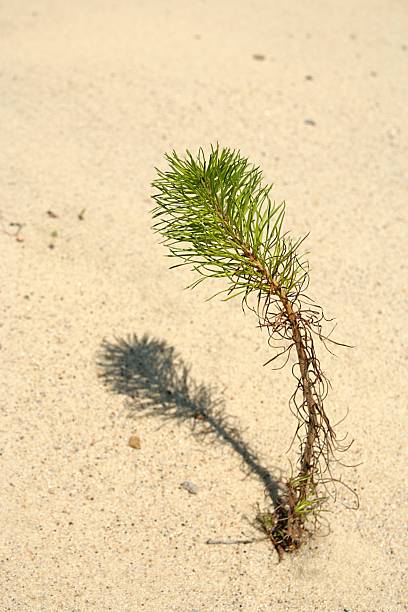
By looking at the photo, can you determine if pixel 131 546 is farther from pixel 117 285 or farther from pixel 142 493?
pixel 117 285

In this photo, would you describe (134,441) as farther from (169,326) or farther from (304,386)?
(304,386)

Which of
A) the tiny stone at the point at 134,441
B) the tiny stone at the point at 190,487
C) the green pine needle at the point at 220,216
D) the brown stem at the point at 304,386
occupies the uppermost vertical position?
the green pine needle at the point at 220,216

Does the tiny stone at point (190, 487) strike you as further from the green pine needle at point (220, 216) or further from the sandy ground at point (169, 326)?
the green pine needle at point (220, 216)

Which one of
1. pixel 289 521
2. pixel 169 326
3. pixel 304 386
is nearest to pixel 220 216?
pixel 304 386

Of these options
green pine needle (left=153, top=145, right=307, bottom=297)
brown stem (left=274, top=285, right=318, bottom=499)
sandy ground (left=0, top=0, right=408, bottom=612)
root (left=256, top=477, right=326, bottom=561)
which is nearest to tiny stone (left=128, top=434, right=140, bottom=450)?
sandy ground (left=0, top=0, right=408, bottom=612)

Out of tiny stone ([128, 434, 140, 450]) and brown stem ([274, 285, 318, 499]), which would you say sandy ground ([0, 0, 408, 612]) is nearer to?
tiny stone ([128, 434, 140, 450])

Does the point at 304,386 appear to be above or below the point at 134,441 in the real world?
above

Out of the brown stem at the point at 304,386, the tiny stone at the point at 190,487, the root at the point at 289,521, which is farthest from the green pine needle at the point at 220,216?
the tiny stone at the point at 190,487
